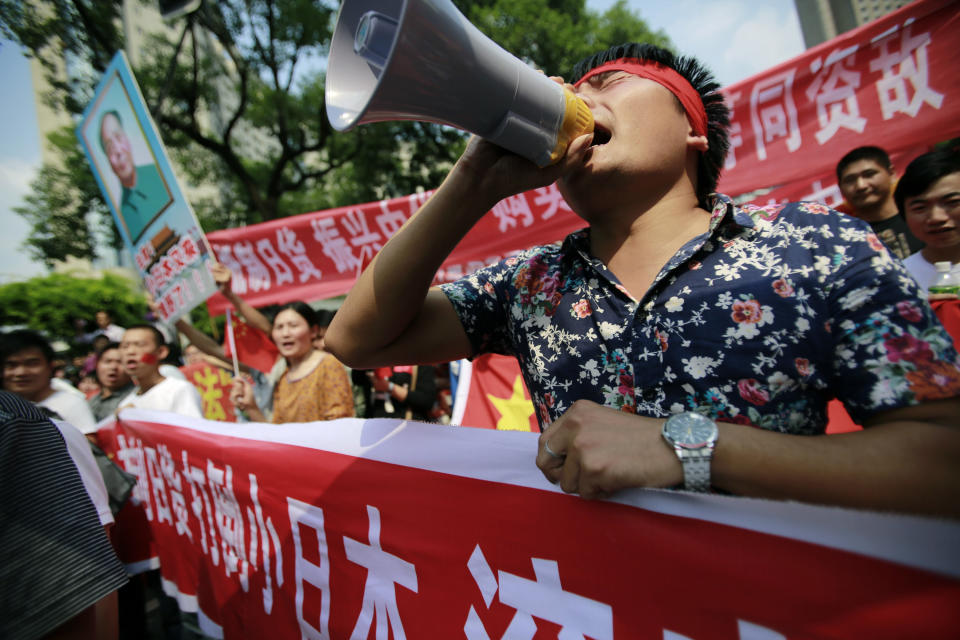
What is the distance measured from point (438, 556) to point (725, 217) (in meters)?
0.86

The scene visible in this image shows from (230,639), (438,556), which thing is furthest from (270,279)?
(438,556)

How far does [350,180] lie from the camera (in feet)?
44.4

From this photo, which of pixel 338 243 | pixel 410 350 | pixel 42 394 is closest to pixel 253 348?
pixel 338 243

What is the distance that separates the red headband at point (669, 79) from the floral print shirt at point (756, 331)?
0.75 feet

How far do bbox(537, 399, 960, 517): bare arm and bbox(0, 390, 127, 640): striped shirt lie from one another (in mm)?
974

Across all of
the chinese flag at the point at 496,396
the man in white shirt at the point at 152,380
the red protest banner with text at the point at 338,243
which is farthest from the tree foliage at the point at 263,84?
the chinese flag at the point at 496,396

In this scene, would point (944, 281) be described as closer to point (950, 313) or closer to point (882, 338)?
point (950, 313)

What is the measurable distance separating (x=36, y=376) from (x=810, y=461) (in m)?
3.73

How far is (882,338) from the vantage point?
70 centimetres

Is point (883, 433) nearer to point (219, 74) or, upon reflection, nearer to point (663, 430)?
point (663, 430)

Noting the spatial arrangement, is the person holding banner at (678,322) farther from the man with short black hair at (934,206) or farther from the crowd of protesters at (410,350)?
the man with short black hair at (934,206)

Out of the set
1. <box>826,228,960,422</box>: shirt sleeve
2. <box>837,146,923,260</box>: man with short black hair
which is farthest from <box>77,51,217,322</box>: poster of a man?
<box>837,146,923,260</box>: man with short black hair

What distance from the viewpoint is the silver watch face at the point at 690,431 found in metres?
0.70

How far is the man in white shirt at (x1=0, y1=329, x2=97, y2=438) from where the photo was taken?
2.86m
